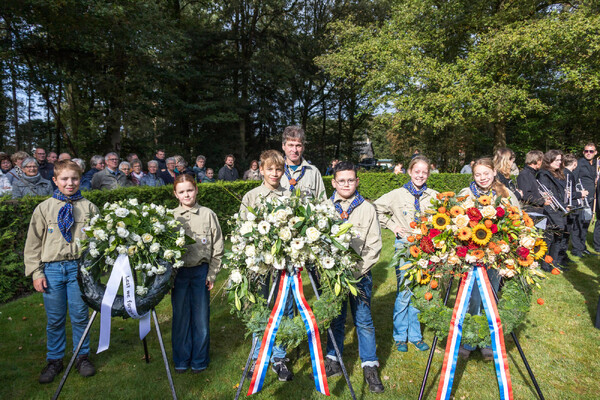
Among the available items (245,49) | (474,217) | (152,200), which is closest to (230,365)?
(474,217)

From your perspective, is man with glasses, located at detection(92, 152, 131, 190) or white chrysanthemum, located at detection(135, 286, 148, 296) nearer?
white chrysanthemum, located at detection(135, 286, 148, 296)

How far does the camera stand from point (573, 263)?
7.42 m

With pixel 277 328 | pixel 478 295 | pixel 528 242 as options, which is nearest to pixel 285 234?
pixel 277 328

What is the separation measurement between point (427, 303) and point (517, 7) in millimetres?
20215

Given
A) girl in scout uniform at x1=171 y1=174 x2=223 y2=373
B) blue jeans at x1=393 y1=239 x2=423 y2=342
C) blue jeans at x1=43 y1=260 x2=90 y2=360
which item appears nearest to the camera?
blue jeans at x1=43 y1=260 x2=90 y2=360

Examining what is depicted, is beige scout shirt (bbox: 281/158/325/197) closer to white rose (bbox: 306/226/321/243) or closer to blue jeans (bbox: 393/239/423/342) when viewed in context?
blue jeans (bbox: 393/239/423/342)

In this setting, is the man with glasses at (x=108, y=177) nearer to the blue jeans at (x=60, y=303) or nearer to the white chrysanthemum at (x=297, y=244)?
the blue jeans at (x=60, y=303)

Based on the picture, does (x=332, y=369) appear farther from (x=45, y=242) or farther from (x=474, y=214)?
(x=45, y=242)

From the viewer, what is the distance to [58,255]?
11.2ft

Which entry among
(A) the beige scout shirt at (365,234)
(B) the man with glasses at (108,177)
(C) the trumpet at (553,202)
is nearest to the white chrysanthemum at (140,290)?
Result: (A) the beige scout shirt at (365,234)

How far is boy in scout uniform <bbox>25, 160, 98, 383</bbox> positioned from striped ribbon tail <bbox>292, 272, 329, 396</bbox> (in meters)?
2.30

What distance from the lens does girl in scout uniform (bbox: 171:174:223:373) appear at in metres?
3.57

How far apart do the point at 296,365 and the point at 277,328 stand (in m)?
1.40

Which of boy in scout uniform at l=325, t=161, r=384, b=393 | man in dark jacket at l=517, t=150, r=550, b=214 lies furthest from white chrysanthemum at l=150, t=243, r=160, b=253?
man in dark jacket at l=517, t=150, r=550, b=214
